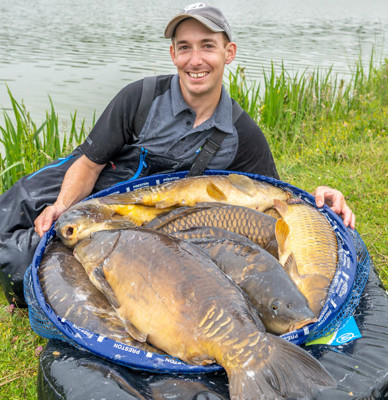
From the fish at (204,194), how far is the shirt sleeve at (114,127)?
354 mm

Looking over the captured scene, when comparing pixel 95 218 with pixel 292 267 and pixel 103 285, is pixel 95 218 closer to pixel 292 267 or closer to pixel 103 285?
pixel 103 285

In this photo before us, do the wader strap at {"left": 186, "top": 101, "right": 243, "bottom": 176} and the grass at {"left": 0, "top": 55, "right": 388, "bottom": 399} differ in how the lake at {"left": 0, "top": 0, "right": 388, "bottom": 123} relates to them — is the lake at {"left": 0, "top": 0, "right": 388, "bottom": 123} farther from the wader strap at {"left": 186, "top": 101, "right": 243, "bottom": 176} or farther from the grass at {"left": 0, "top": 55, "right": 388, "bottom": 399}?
the wader strap at {"left": 186, "top": 101, "right": 243, "bottom": 176}

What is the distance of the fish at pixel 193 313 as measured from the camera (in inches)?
54.4

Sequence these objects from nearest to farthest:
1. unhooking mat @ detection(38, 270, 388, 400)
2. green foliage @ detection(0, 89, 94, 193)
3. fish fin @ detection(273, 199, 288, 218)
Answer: unhooking mat @ detection(38, 270, 388, 400) < fish fin @ detection(273, 199, 288, 218) < green foliage @ detection(0, 89, 94, 193)

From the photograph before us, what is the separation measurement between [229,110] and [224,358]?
172cm

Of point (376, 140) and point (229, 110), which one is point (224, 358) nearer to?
point (229, 110)

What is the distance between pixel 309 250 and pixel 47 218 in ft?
4.43

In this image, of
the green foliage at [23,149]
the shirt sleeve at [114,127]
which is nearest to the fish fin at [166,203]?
the shirt sleeve at [114,127]

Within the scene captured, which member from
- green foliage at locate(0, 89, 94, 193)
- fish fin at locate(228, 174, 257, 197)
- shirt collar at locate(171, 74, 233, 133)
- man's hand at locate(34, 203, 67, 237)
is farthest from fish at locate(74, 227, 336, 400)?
green foliage at locate(0, 89, 94, 193)

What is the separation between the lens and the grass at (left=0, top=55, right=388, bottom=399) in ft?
7.88

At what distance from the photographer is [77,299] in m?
1.84

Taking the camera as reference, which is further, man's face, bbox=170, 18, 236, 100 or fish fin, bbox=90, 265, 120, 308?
man's face, bbox=170, 18, 236, 100

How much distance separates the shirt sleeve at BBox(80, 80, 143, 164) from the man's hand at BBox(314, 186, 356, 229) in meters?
1.16

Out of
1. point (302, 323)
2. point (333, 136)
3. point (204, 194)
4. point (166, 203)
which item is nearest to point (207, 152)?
point (204, 194)
